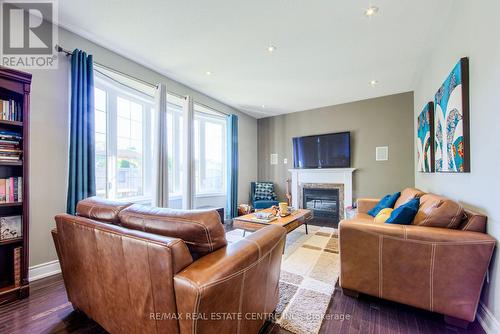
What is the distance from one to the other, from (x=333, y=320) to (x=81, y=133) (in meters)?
3.08

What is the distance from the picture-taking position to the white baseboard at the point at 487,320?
135 centimetres

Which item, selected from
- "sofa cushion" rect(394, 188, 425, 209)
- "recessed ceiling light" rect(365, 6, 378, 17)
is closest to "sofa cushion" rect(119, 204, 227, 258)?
"recessed ceiling light" rect(365, 6, 378, 17)

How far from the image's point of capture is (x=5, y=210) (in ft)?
6.63

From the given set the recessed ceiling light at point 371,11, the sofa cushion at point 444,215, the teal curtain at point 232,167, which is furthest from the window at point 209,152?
the sofa cushion at point 444,215

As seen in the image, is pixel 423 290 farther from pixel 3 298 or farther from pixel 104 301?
pixel 3 298

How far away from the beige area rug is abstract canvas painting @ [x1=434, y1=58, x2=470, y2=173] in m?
1.55

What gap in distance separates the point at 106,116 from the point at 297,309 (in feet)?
11.1

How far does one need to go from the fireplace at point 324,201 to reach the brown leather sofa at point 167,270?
3.71 meters

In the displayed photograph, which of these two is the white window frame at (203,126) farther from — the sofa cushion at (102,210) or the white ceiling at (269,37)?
the sofa cushion at (102,210)

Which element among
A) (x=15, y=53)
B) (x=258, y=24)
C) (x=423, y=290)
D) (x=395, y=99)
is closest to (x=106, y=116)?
(x=15, y=53)

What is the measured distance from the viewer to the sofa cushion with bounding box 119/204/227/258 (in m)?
1.10

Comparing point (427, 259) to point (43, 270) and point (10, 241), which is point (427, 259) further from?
point (43, 270)

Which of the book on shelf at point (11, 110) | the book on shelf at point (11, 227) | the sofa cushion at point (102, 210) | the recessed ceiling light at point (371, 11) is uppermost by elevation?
the recessed ceiling light at point (371, 11)

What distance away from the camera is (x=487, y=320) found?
4.73 feet
